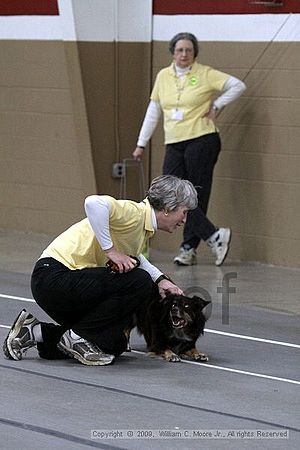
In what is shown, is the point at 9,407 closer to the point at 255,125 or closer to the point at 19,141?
the point at 255,125

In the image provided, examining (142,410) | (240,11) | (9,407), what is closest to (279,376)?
(142,410)

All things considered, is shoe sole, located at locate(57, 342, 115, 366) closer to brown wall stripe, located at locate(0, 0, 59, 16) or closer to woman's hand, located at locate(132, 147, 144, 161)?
woman's hand, located at locate(132, 147, 144, 161)

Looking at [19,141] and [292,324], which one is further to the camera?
[19,141]

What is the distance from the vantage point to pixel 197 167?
1034 cm

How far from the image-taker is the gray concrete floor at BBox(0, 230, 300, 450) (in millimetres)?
5133

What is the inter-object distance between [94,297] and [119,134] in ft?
17.0

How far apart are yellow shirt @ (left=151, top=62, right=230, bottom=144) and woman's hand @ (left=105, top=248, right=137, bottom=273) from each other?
4.07 m

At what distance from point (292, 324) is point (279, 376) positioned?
5.40 ft

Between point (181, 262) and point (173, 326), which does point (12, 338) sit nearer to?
point (173, 326)

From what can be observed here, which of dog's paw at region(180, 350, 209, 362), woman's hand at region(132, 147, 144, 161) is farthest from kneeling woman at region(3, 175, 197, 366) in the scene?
woman's hand at region(132, 147, 144, 161)

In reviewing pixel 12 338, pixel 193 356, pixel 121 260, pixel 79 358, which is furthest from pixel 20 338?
pixel 193 356

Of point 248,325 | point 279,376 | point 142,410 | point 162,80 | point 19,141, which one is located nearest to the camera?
point 142,410

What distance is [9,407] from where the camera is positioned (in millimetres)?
5621

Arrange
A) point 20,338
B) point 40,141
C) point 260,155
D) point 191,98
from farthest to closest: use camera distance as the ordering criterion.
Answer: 1. point 40,141
2. point 260,155
3. point 191,98
4. point 20,338
